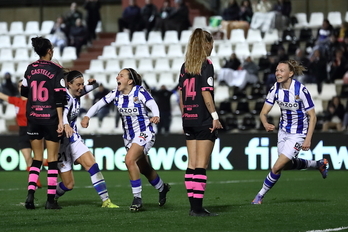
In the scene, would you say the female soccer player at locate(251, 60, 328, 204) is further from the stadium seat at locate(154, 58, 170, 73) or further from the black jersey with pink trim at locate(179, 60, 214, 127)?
the stadium seat at locate(154, 58, 170, 73)

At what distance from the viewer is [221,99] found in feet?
72.2

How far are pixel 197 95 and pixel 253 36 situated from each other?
1565cm

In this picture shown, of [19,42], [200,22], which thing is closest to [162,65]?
[200,22]

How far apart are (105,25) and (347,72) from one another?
36.6 ft

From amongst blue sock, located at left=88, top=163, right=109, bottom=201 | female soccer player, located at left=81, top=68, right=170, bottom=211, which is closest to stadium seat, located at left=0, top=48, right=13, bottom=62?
blue sock, located at left=88, top=163, right=109, bottom=201

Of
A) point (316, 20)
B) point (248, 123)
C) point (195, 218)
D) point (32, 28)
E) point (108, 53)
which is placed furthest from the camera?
point (32, 28)

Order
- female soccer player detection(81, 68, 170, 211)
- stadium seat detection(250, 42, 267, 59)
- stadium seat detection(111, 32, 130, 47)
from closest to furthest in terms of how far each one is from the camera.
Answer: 1. female soccer player detection(81, 68, 170, 211)
2. stadium seat detection(250, 42, 267, 59)
3. stadium seat detection(111, 32, 130, 47)

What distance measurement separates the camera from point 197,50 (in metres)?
8.45

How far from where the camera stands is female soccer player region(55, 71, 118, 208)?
9.77 metres

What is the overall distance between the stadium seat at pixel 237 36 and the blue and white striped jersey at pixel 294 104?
45.3 feet

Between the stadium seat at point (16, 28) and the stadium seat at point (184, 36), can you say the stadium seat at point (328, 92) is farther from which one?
the stadium seat at point (16, 28)

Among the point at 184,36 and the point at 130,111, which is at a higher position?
the point at 184,36

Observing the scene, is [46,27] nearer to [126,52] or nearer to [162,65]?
[126,52]

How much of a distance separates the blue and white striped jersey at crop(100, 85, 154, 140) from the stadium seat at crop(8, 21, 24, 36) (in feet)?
63.5
